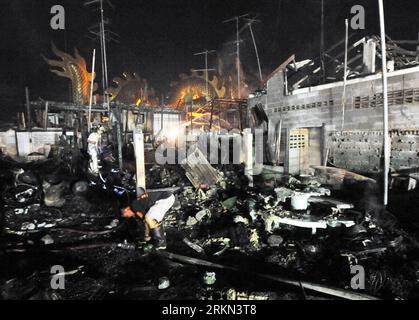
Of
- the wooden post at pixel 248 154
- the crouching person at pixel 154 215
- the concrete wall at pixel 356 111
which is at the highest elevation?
the concrete wall at pixel 356 111

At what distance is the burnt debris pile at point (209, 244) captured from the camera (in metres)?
4.04

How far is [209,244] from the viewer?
A: 5680 millimetres

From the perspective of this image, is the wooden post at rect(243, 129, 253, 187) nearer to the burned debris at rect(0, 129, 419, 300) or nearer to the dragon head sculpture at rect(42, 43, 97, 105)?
the burned debris at rect(0, 129, 419, 300)

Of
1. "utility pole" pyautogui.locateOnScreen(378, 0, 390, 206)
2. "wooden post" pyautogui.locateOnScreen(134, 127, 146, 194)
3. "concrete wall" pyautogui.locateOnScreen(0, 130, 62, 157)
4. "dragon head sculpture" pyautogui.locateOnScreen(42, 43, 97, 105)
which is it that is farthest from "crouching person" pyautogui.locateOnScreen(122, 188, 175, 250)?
"dragon head sculpture" pyautogui.locateOnScreen(42, 43, 97, 105)

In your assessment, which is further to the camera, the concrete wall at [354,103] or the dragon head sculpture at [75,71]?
the dragon head sculpture at [75,71]

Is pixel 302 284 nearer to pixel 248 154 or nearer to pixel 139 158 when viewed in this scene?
pixel 139 158

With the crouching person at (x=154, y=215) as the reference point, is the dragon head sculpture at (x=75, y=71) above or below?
above

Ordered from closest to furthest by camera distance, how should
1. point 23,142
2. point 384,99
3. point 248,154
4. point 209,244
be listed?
point 209,244
point 384,99
point 248,154
point 23,142

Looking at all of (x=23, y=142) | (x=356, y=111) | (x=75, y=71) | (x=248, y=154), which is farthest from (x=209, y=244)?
(x=75, y=71)

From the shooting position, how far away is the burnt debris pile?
13.3ft

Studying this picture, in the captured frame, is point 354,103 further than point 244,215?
Yes

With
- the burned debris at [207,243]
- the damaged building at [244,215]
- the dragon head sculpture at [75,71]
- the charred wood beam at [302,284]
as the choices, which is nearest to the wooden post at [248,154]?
the damaged building at [244,215]

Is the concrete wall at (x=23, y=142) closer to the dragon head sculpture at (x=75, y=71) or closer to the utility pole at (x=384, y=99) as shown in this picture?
the dragon head sculpture at (x=75, y=71)
